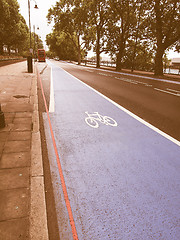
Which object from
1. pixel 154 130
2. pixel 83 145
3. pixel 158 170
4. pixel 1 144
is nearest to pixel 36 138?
pixel 1 144

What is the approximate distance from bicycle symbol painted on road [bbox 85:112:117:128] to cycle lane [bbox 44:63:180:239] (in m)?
0.24

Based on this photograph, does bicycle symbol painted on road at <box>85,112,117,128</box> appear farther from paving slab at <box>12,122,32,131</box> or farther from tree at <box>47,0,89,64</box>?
tree at <box>47,0,89,64</box>

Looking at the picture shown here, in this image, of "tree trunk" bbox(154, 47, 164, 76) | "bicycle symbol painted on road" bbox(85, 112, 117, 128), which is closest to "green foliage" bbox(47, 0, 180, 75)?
"tree trunk" bbox(154, 47, 164, 76)

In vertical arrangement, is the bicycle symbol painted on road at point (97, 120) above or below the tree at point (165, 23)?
below

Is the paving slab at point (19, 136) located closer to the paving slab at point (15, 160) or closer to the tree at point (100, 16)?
the paving slab at point (15, 160)

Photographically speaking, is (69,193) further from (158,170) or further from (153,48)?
(153,48)

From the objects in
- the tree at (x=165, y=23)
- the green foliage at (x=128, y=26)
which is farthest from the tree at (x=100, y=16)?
the tree at (x=165, y=23)

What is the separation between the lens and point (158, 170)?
3.23m

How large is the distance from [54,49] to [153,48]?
7960 centimetres

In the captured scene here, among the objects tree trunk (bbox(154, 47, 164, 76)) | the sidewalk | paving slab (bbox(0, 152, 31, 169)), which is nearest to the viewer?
the sidewalk

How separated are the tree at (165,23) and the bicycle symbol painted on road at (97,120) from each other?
1808 centimetres

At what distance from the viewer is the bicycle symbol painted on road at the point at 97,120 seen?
5305mm

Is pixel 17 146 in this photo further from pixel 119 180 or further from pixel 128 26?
pixel 128 26

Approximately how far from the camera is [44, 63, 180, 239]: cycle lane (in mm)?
2176
